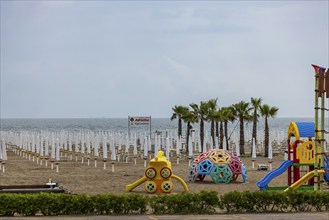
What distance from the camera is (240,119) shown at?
57.1 metres

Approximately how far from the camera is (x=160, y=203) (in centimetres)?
1906

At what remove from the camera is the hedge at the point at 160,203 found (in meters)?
18.4

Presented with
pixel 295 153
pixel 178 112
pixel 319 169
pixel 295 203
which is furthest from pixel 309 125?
pixel 178 112

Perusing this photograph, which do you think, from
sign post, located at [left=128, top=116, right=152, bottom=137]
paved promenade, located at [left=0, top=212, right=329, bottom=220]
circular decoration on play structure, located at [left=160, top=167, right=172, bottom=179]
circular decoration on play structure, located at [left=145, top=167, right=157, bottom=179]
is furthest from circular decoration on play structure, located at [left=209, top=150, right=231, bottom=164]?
sign post, located at [left=128, top=116, right=152, bottom=137]

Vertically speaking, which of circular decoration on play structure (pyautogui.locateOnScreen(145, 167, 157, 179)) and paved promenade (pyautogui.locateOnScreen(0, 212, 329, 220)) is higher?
circular decoration on play structure (pyautogui.locateOnScreen(145, 167, 157, 179))

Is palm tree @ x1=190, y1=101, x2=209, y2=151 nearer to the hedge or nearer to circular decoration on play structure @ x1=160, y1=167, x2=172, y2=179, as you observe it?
circular decoration on play structure @ x1=160, y1=167, x2=172, y2=179

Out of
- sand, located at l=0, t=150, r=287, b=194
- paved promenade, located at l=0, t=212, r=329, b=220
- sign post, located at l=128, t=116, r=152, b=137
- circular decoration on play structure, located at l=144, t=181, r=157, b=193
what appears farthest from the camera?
Answer: sign post, located at l=128, t=116, r=152, b=137

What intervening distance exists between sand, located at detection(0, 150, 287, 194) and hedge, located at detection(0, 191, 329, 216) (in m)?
8.31

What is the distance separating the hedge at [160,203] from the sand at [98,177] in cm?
831

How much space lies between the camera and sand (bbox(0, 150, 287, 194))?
29422mm

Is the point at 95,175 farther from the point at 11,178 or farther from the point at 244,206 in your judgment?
the point at 244,206

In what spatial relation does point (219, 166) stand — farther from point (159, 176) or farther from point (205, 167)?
point (159, 176)

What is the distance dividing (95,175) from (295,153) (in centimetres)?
1299

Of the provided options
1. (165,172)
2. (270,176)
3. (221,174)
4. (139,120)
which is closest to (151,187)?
(165,172)
